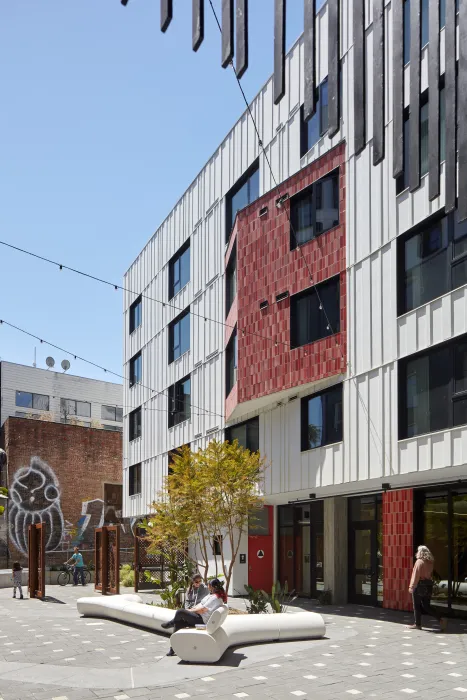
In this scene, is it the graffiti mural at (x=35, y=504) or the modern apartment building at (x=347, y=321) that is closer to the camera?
the modern apartment building at (x=347, y=321)

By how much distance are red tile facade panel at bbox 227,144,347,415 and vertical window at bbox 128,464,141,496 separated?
16.5 meters

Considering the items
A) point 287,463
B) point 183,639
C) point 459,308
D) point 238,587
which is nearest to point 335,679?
point 183,639

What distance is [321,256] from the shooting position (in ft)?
71.3

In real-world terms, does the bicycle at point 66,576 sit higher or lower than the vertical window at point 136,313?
lower

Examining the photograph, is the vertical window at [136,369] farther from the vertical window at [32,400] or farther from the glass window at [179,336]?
the vertical window at [32,400]

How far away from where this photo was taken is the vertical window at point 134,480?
41375 millimetres

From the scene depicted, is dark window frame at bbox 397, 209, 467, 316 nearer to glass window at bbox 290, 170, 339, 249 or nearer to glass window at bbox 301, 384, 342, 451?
glass window at bbox 290, 170, 339, 249

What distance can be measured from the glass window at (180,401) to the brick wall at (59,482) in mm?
13647

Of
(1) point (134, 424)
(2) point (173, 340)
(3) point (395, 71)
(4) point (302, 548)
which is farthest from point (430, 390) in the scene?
(1) point (134, 424)

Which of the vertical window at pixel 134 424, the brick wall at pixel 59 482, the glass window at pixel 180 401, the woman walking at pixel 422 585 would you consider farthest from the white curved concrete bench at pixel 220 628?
the brick wall at pixel 59 482

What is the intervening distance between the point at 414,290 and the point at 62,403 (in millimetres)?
48987

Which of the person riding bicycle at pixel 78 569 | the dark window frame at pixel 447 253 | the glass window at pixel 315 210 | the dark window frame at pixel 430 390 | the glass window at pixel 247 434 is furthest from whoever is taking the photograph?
the person riding bicycle at pixel 78 569

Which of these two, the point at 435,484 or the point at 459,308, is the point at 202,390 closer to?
the point at 435,484

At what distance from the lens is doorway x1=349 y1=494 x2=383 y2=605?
71.9 feet
